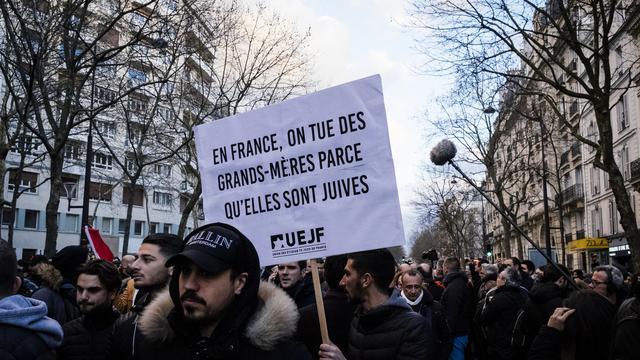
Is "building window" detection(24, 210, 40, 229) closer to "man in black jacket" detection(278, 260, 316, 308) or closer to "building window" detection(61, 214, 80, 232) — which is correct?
"building window" detection(61, 214, 80, 232)

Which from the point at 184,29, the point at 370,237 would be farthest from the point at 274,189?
the point at 184,29

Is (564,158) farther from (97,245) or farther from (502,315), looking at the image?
(97,245)

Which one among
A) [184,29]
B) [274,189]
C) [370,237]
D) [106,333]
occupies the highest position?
[184,29]

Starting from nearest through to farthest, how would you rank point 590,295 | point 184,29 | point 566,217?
point 590,295 < point 184,29 < point 566,217

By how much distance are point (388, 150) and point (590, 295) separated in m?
3.08

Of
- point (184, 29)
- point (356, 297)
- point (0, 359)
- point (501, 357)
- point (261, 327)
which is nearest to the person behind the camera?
point (261, 327)

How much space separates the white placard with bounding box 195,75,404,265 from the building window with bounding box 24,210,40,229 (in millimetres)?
50057

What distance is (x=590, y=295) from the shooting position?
5.63 metres

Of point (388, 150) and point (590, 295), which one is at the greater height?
point (388, 150)

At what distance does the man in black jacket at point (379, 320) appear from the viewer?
370 cm

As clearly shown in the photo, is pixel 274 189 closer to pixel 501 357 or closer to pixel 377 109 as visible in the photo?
pixel 377 109

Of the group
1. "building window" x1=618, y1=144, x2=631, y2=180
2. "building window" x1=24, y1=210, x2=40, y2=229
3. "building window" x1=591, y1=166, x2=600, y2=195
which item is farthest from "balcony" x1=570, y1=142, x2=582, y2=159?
"building window" x1=24, y1=210, x2=40, y2=229

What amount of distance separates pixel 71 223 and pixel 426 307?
50045 mm

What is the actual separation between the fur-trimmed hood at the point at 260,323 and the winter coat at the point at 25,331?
75 centimetres
